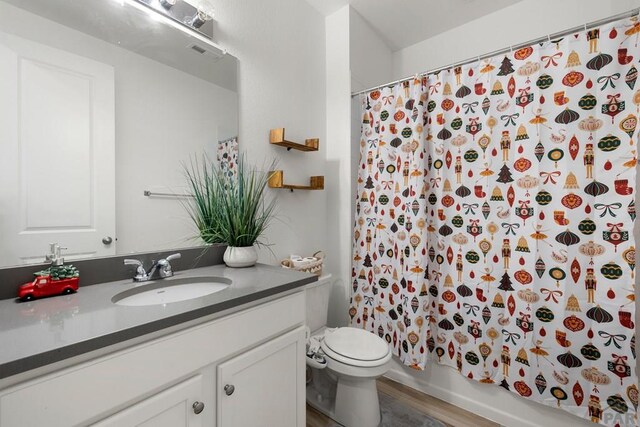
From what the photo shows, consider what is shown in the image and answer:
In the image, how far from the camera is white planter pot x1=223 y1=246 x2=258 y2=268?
1.35m

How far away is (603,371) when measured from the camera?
1296 mm

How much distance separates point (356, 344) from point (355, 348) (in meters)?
0.04

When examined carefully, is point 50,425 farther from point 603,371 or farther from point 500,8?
point 500,8

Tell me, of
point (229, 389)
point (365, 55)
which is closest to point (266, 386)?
point (229, 389)

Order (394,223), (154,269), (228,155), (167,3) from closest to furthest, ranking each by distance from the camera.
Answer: (154,269), (167,3), (228,155), (394,223)

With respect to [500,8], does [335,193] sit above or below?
below

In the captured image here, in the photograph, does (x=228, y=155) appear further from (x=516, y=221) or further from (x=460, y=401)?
(x=460, y=401)

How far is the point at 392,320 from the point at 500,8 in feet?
7.77

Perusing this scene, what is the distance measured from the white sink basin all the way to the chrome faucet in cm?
4

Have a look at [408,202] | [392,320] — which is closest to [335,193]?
[408,202]

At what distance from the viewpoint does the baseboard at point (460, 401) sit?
1550mm

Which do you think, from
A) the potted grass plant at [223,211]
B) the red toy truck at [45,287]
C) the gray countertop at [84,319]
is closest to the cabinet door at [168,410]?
the gray countertop at [84,319]

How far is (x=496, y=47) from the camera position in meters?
2.10

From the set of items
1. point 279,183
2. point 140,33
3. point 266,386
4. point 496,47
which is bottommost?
point 266,386
